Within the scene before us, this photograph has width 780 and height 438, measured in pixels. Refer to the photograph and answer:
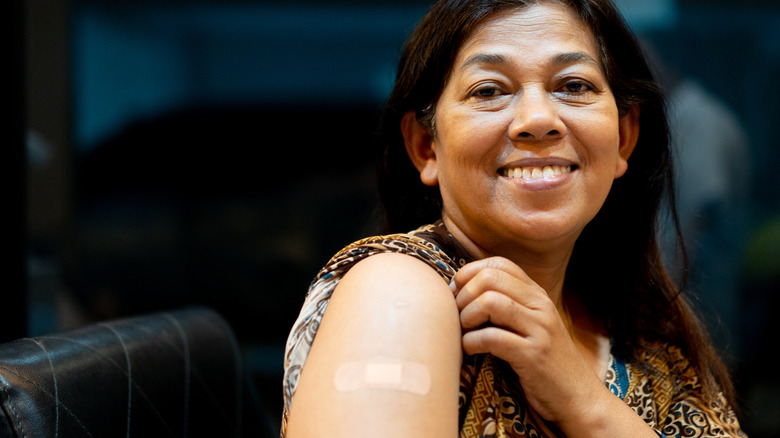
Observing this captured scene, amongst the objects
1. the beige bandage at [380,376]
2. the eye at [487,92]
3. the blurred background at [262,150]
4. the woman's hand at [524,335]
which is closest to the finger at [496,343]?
the woman's hand at [524,335]

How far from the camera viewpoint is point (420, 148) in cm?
123

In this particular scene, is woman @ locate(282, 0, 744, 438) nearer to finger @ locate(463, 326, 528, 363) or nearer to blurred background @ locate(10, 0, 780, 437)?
finger @ locate(463, 326, 528, 363)

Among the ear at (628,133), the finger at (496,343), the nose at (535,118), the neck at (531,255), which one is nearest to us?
the finger at (496,343)

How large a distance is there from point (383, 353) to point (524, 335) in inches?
8.0

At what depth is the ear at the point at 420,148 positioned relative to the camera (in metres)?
1.20

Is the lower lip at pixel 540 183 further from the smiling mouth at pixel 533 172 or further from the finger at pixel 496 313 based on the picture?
the finger at pixel 496 313

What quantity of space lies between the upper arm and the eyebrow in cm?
35

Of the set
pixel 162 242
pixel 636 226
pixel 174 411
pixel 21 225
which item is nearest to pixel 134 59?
pixel 162 242

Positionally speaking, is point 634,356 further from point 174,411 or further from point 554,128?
point 174,411

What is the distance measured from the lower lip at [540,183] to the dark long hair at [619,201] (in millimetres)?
201

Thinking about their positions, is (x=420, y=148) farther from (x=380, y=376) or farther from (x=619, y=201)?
(x=380, y=376)

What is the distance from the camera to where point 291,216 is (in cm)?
287

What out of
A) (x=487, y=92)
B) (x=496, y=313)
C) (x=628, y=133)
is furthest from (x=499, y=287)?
(x=628, y=133)

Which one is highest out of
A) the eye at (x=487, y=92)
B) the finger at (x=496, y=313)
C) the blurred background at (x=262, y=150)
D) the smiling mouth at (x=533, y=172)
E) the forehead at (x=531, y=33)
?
the forehead at (x=531, y=33)
